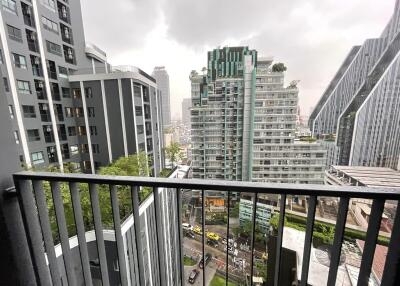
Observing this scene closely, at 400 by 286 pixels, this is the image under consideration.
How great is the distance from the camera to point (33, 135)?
617cm

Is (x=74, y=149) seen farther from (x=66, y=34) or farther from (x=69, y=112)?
(x=66, y=34)

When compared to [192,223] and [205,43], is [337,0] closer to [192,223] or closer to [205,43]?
[205,43]

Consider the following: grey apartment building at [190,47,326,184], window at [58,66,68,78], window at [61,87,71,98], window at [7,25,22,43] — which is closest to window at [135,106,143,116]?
window at [61,87,71,98]

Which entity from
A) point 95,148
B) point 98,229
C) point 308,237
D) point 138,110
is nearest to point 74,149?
point 95,148

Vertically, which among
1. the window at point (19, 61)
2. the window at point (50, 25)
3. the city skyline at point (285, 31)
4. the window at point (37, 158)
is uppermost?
the window at point (50, 25)

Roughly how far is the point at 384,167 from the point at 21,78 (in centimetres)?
880

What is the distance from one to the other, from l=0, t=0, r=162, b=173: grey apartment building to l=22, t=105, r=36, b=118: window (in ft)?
0.08

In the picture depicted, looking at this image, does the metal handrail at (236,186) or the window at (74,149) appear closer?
the metal handrail at (236,186)

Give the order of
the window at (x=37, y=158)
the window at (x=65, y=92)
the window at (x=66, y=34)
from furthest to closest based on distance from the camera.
Answer: the window at (x=66, y=34) < the window at (x=65, y=92) < the window at (x=37, y=158)

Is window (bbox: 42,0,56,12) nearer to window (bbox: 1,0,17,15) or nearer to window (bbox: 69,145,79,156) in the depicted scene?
window (bbox: 1,0,17,15)

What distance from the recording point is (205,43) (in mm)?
2090

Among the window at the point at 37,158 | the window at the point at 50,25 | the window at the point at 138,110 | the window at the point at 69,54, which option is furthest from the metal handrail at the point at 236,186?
the window at the point at 69,54

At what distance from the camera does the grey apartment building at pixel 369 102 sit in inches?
60.7

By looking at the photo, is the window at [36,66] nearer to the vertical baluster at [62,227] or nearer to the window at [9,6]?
the window at [9,6]
